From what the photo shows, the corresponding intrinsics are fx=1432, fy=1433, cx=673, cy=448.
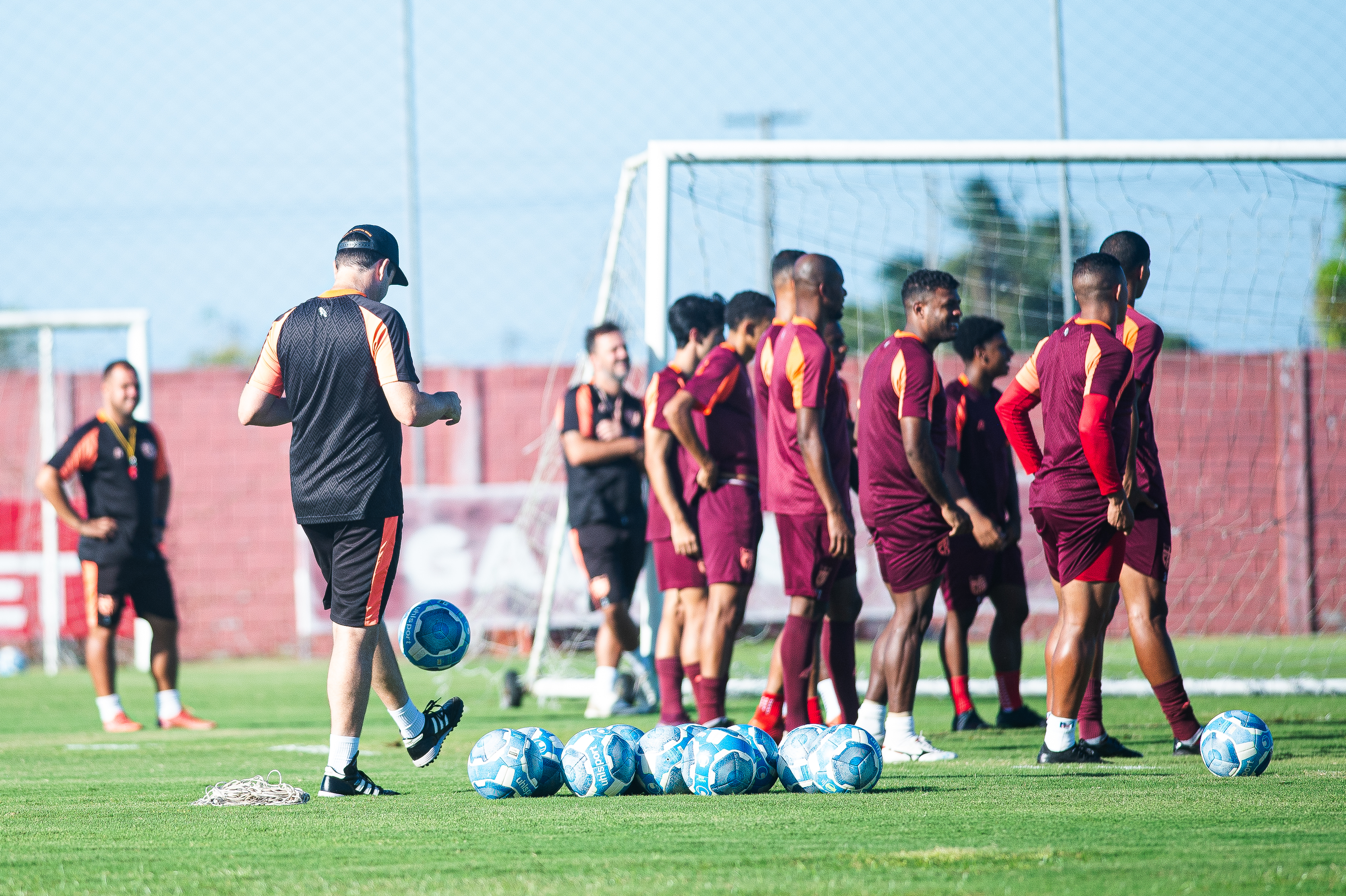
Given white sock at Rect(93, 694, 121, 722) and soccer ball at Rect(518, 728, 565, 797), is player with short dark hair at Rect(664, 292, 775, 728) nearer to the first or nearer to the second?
soccer ball at Rect(518, 728, 565, 797)

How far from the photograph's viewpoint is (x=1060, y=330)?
614 cm

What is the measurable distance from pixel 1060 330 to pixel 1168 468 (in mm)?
6447

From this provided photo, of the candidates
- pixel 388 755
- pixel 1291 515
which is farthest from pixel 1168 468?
pixel 388 755

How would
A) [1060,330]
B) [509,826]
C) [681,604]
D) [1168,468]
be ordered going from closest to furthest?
1. [509,826]
2. [1060,330]
3. [681,604]
4. [1168,468]

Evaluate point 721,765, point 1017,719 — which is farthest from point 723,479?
point 721,765

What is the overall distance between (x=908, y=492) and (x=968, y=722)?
1956mm

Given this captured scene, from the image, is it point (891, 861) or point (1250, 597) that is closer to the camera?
point (891, 861)

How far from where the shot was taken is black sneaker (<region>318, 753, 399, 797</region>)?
5277 mm

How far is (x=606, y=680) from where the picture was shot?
9312 millimetres

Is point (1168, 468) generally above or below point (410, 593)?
above

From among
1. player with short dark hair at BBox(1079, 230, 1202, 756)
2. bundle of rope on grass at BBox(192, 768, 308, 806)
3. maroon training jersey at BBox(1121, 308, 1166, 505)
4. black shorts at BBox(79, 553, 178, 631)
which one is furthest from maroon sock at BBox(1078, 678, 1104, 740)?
black shorts at BBox(79, 553, 178, 631)

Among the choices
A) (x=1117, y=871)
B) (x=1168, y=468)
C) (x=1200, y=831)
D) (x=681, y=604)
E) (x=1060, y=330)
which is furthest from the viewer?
(x=1168, y=468)

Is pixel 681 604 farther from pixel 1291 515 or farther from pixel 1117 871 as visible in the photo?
pixel 1291 515

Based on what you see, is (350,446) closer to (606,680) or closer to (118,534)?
(606,680)
